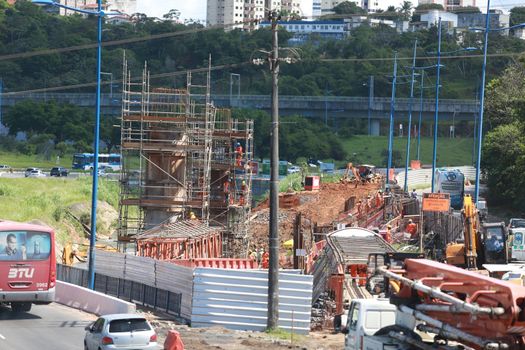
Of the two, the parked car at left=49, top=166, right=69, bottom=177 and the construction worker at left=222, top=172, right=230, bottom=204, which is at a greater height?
the construction worker at left=222, top=172, right=230, bottom=204

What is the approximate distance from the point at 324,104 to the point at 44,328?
12025 cm

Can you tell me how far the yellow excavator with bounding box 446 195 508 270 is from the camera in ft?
141

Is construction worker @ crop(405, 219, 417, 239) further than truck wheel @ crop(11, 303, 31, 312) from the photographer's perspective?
Yes

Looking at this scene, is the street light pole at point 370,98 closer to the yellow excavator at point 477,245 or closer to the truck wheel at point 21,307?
the yellow excavator at point 477,245

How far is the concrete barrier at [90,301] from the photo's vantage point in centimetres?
3185

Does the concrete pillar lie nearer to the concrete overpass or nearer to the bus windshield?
the concrete overpass

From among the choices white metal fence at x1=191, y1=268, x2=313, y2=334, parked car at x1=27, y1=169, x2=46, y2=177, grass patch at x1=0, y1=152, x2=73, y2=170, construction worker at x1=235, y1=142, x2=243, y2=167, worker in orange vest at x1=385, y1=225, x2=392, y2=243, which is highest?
construction worker at x1=235, y1=142, x2=243, y2=167

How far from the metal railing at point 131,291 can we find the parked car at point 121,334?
698 centimetres

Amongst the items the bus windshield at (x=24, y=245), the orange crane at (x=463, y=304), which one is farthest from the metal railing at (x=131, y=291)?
the orange crane at (x=463, y=304)

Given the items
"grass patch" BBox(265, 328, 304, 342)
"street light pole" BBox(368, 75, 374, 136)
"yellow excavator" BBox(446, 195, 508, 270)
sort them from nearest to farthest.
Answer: "grass patch" BBox(265, 328, 304, 342) → "yellow excavator" BBox(446, 195, 508, 270) → "street light pole" BBox(368, 75, 374, 136)

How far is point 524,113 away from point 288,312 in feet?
135

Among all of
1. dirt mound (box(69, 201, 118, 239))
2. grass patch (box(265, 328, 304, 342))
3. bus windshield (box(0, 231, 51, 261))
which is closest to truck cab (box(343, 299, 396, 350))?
grass patch (box(265, 328, 304, 342))

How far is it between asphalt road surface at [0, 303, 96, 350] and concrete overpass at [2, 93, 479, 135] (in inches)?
4211

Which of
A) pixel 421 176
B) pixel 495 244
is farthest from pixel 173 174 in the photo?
pixel 421 176
